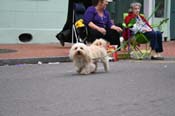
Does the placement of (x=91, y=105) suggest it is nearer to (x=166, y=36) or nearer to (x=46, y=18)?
(x=46, y=18)

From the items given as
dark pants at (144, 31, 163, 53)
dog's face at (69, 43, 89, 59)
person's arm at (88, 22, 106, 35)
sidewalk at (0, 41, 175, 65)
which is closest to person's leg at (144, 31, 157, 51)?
dark pants at (144, 31, 163, 53)

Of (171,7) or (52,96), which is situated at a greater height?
(171,7)

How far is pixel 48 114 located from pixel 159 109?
1.33 metres

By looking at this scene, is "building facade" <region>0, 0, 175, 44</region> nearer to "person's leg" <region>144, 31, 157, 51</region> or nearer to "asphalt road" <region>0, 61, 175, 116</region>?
"person's leg" <region>144, 31, 157, 51</region>

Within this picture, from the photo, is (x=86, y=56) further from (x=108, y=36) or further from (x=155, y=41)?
(x=155, y=41)

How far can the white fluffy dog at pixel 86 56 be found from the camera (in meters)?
9.68

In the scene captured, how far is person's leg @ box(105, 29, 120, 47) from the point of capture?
1214 centimetres

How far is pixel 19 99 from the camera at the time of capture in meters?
7.22

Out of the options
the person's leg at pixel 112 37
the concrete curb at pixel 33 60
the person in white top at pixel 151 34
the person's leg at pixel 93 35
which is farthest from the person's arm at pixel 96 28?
the person in white top at pixel 151 34

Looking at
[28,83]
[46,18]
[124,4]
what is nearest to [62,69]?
[28,83]

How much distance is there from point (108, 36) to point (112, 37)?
0.28 m

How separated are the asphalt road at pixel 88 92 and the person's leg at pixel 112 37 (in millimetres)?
1097

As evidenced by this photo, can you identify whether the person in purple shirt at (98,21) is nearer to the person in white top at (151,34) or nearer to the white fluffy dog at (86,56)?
the white fluffy dog at (86,56)

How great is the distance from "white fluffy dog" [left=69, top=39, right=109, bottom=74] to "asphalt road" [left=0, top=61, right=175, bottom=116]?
0.16m
